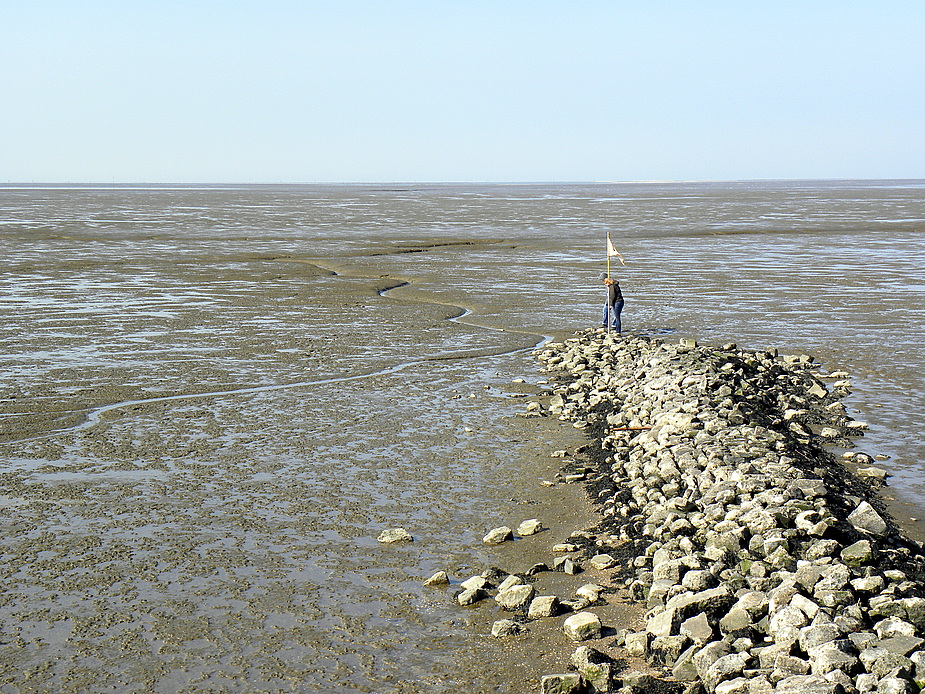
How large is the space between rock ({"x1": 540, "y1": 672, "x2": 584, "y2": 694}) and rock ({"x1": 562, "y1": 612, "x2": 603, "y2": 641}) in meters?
0.76

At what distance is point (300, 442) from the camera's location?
12.8 m

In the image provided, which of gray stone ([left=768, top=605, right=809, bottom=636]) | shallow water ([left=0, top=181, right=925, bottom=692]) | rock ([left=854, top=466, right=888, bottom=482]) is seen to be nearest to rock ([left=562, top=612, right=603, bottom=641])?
shallow water ([left=0, top=181, right=925, bottom=692])

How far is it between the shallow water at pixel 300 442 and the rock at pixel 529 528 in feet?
0.99

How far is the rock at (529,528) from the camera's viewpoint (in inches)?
380

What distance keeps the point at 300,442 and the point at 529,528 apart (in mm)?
4185

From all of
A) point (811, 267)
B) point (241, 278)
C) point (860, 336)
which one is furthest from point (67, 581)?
point (811, 267)

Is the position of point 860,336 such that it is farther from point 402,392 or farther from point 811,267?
point 811,267

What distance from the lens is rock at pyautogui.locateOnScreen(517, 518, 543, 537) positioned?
9648mm

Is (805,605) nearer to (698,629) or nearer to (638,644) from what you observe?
(698,629)

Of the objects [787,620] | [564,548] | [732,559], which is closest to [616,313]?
[564,548]

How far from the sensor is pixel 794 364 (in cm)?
1731

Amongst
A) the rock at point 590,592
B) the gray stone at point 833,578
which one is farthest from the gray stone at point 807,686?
the rock at point 590,592

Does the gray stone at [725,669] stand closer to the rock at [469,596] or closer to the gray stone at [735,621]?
the gray stone at [735,621]

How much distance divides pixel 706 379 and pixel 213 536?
7270 millimetres
